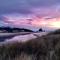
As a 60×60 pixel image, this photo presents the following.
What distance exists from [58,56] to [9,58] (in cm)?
82

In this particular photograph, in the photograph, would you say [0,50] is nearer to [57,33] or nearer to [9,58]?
[9,58]

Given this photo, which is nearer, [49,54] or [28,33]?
[49,54]

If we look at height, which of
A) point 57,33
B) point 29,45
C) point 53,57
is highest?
point 57,33

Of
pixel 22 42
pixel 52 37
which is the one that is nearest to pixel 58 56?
pixel 52 37

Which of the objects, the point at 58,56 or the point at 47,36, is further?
the point at 47,36

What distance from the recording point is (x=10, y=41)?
3006mm

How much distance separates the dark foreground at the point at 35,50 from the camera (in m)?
2.86

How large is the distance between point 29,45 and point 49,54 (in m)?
0.38

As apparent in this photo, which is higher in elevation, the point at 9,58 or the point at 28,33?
the point at 28,33

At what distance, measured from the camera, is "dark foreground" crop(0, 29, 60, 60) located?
2855 mm

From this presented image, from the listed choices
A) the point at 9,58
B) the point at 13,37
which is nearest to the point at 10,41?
the point at 13,37

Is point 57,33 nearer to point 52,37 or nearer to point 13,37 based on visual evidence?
point 52,37

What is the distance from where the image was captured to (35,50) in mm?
2939

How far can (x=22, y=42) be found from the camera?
3012mm
